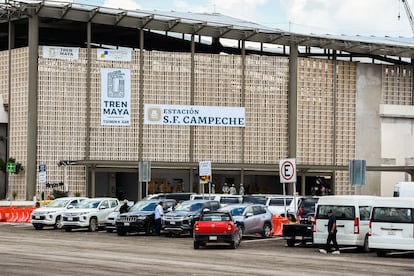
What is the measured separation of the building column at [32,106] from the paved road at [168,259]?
1323 inches

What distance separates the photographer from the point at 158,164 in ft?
252

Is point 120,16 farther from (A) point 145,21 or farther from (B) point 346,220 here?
(B) point 346,220

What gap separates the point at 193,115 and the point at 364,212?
43.9 meters

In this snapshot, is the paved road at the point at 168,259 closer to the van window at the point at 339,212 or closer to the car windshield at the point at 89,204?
the van window at the point at 339,212

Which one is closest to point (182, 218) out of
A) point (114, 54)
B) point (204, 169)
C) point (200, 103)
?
point (204, 169)

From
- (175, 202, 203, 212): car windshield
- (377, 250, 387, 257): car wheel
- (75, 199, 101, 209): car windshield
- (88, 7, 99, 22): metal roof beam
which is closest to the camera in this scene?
(377, 250, 387, 257): car wheel

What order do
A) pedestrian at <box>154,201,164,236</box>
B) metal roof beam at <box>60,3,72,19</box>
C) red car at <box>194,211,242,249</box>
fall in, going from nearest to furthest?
red car at <box>194,211,242,249</box> → pedestrian at <box>154,201,164,236</box> → metal roof beam at <box>60,3,72,19</box>

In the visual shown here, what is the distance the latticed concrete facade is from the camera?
74.9 metres

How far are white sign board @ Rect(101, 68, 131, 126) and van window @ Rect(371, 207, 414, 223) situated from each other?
46.1 metres

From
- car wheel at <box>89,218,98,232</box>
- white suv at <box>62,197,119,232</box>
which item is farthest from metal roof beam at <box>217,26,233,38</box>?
car wheel at <box>89,218,98,232</box>

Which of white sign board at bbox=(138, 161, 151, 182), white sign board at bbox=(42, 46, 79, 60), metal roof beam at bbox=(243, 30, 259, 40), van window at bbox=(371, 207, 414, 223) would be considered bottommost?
van window at bbox=(371, 207, 414, 223)

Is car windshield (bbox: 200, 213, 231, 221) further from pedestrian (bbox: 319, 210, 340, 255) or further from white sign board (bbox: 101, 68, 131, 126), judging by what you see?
white sign board (bbox: 101, 68, 131, 126)

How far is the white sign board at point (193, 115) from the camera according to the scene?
77250mm

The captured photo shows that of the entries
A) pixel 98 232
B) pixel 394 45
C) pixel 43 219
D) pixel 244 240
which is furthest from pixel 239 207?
pixel 394 45
